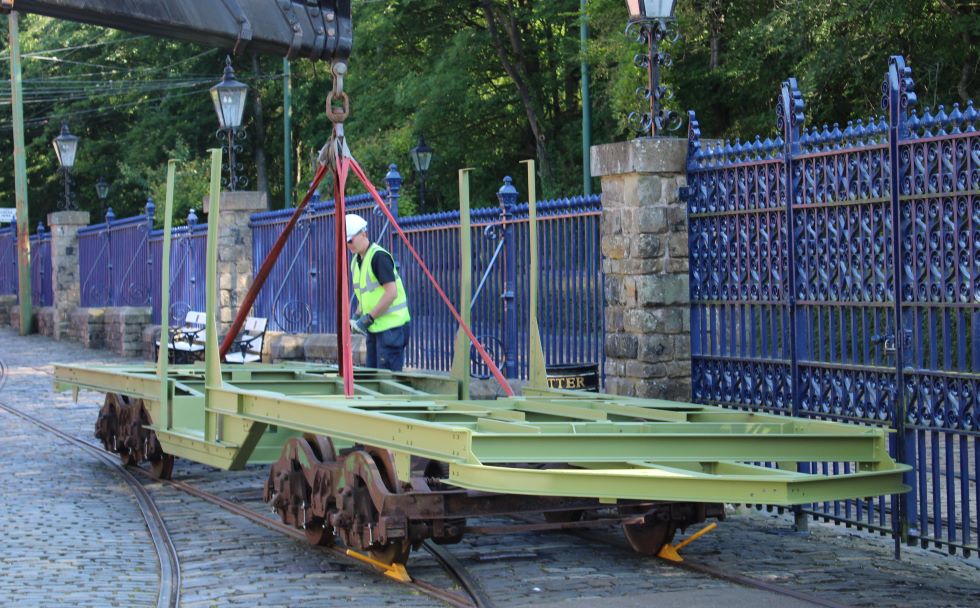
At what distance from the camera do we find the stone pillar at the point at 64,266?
31.6m

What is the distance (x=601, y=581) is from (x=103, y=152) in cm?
4411

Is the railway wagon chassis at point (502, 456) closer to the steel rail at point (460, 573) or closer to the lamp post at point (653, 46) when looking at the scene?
the steel rail at point (460, 573)

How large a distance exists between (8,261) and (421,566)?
33.7m

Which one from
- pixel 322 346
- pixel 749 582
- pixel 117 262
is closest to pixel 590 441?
pixel 749 582

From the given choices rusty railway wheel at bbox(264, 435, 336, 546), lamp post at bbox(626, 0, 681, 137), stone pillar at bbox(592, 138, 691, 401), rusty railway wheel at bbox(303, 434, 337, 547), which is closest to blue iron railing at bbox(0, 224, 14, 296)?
lamp post at bbox(626, 0, 681, 137)

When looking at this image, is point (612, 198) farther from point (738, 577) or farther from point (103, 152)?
point (103, 152)

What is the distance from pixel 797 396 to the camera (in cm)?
933

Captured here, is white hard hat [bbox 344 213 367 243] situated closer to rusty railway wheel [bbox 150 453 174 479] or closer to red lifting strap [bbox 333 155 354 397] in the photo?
red lifting strap [bbox 333 155 354 397]

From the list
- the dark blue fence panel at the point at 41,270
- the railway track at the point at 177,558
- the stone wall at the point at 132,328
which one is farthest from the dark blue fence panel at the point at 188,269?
the dark blue fence panel at the point at 41,270

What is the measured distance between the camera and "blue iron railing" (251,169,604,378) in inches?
479

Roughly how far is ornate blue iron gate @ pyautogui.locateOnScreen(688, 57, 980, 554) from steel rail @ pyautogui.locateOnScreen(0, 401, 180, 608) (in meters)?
4.04

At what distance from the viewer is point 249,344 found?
1761cm

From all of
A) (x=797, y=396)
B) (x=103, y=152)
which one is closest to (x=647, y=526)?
(x=797, y=396)

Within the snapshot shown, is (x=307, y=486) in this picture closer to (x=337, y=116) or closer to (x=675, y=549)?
(x=675, y=549)
